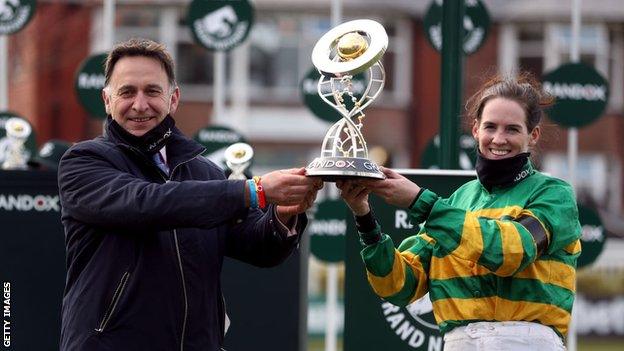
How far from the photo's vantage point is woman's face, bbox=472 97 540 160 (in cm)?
437

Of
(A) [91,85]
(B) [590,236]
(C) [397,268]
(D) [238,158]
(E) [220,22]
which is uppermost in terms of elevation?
(E) [220,22]

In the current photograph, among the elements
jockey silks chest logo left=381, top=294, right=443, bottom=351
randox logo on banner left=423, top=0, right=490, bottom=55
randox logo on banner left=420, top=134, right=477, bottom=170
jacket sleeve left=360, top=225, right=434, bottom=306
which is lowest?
jockey silks chest logo left=381, top=294, right=443, bottom=351

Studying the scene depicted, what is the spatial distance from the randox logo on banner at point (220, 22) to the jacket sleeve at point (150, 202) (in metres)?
7.47

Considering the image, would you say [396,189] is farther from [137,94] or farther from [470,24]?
[470,24]

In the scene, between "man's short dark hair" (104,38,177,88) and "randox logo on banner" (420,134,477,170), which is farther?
"randox logo on banner" (420,134,477,170)

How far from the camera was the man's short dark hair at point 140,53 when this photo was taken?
4285 millimetres

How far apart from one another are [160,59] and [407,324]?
218 centimetres

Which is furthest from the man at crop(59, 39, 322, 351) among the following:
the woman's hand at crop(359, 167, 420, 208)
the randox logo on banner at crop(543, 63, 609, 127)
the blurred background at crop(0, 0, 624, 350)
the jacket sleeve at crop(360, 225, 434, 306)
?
the blurred background at crop(0, 0, 624, 350)

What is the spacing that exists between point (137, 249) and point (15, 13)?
7.32 meters

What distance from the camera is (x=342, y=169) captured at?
412 centimetres

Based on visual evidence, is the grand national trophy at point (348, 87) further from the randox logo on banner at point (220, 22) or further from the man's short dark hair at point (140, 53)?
the randox logo on banner at point (220, 22)

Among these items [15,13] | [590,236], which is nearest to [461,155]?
[590,236]

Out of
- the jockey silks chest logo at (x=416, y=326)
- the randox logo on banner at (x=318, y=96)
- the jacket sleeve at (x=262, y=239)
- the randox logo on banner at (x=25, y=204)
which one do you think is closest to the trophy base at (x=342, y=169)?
the jacket sleeve at (x=262, y=239)

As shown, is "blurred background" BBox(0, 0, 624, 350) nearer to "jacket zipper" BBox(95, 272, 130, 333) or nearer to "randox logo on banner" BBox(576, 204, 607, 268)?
"randox logo on banner" BBox(576, 204, 607, 268)
